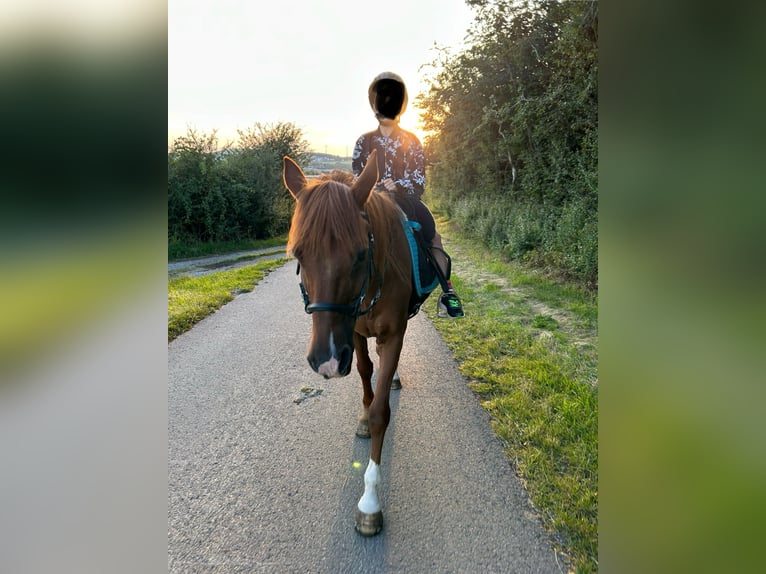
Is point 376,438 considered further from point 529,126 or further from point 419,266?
point 529,126

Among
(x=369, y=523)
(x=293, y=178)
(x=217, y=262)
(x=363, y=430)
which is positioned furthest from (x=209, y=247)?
(x=369, y=523)

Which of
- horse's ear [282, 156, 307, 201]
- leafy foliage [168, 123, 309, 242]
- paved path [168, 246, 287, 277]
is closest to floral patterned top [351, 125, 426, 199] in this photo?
horse's ear [282, 156, 307, 201]

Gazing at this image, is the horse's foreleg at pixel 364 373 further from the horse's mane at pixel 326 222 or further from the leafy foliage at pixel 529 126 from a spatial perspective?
the leafy foliage at pixel 529 126

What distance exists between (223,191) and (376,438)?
1642 cm

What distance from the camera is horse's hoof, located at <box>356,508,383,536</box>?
2297 mm

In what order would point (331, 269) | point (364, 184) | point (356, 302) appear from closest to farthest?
point (331, 269) < point (356, 302) < point (364, 184)

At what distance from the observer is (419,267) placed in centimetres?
329

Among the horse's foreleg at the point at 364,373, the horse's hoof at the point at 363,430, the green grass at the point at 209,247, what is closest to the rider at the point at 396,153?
the horse's foreleg at the point at 364,373

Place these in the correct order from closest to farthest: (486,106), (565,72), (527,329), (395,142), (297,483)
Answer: (297,483), (395,142), (527,329), (565,72), (486,106)
